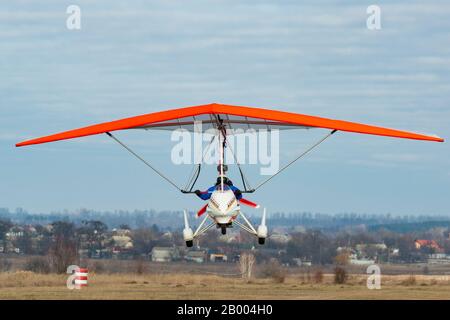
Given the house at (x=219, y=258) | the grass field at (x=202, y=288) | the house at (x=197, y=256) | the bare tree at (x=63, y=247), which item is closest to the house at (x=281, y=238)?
the house at (x=197, y=256)

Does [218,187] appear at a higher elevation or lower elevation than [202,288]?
higher

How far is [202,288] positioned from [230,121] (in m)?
19.0

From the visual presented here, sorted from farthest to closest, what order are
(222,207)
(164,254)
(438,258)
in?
(438,258)
(164,254)
(222,207)

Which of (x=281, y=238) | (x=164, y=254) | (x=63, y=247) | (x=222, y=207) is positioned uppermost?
(x=222, y=207)

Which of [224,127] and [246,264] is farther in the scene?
[246,264]

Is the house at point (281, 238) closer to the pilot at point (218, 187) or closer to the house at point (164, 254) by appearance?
the house at point (164, 254)

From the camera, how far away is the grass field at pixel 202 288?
151ft

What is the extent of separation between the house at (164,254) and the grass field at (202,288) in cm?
1855

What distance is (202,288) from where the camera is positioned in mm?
51844

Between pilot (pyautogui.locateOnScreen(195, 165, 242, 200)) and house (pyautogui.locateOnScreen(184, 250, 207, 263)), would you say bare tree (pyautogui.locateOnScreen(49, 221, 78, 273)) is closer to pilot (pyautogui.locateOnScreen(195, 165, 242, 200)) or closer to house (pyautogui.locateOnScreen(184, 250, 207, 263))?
house (pyautogui.locateOnScreen(184, 250, 207, 263))

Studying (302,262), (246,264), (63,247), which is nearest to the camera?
(246,264)

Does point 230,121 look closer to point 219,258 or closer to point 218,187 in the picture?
point 218,187

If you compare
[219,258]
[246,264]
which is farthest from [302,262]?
[246,264]
